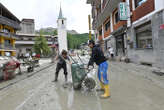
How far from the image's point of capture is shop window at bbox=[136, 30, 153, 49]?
939cm

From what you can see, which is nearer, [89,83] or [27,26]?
[89,83]

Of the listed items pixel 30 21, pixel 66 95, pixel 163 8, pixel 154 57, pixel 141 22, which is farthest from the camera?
pixel 30 21

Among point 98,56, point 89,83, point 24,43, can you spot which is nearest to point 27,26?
point 24,43

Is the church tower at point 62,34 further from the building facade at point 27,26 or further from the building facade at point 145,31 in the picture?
the building facade at point 145,31

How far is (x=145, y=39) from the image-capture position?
10.0m

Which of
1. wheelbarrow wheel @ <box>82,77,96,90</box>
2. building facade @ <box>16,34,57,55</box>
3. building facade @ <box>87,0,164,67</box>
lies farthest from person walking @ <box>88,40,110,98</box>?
building facade @ <box>16,34,57,55</box>

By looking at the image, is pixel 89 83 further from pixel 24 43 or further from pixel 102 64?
pixel 24 43

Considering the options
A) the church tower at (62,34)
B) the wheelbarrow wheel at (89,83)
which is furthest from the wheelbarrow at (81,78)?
the church tower at (62,34)

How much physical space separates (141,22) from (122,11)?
271 centimetres

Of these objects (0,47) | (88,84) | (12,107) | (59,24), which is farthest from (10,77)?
(59,24)

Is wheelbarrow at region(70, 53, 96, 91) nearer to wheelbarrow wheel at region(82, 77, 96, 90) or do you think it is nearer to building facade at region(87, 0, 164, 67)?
wheelbarrow wheel at region(82, 77, 96, 90)

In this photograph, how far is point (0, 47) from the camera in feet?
85.0

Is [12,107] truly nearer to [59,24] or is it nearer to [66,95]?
Result: [66,95]

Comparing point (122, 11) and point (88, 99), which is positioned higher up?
point (122, 11)
